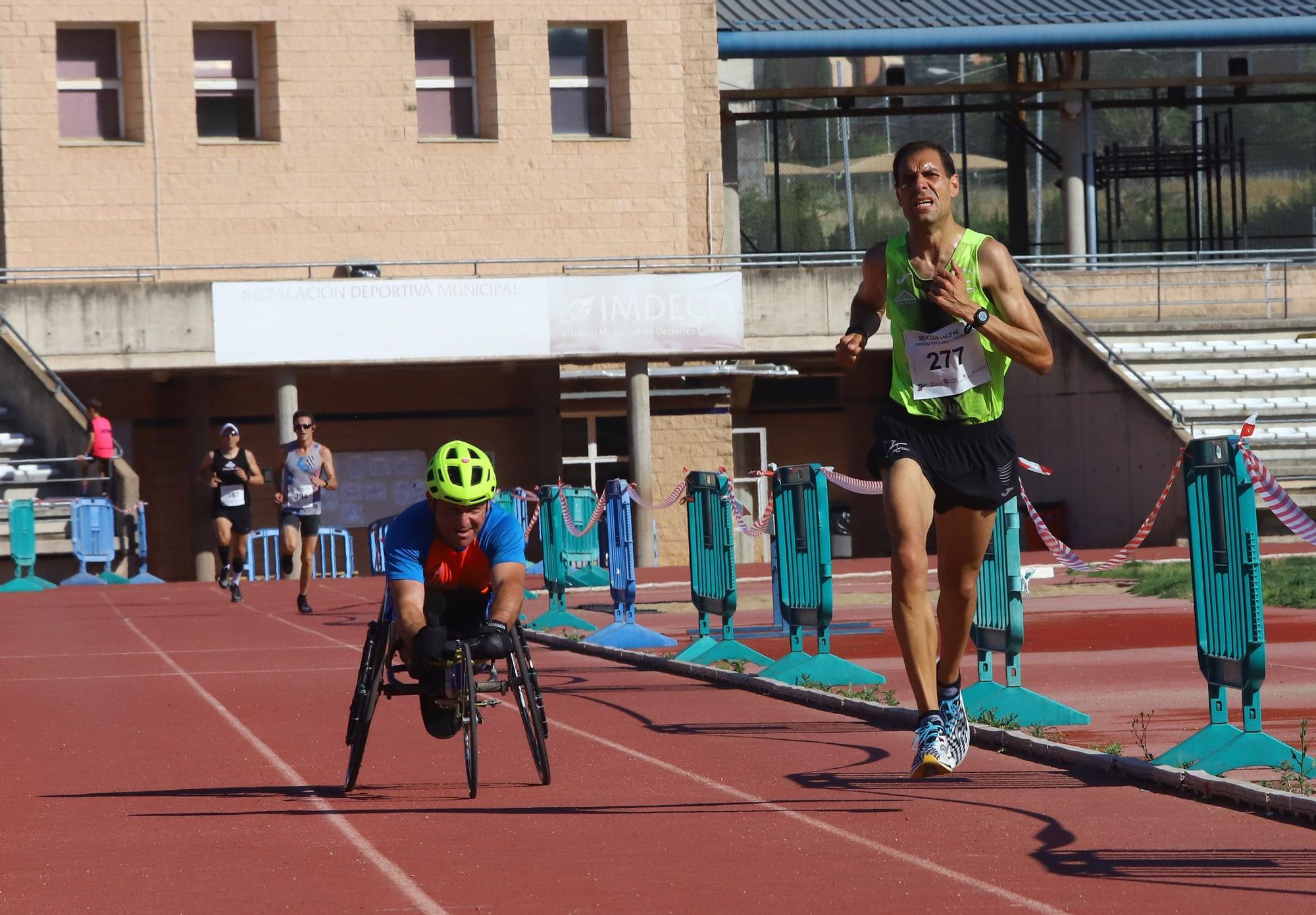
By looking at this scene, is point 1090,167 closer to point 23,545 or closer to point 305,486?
point 23,545

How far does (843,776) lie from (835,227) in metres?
34.8

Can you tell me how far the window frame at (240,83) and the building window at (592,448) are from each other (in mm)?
6923

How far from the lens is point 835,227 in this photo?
1693 inches

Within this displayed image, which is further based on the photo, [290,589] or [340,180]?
[340,180]

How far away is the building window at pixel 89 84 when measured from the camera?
33.9 meters

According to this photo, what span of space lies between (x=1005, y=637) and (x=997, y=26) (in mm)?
26998

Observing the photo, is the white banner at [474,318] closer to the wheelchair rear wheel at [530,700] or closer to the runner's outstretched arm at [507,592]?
the wheelchair rear wheel at [530,700]

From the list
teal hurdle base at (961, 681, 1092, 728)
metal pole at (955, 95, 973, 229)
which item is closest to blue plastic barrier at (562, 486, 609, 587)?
teal hurdle base at (961, 681, 1092, 728)

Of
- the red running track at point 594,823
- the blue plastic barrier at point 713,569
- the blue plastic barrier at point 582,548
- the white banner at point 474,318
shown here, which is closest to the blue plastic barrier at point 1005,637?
the red running track at point 594,823

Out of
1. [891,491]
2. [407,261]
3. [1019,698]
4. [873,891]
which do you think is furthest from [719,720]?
[407,261]

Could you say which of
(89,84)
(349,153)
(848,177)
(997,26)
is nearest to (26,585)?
(349,153)

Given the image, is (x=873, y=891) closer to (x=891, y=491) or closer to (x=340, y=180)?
(x=891, y=491)

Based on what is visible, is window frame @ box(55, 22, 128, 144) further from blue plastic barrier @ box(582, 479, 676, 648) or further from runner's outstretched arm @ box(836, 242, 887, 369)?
runner's outstretched arm @ box(836, 242, 887, 369)

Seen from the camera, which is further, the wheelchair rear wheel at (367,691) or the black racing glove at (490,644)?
the wheelchair rear wheel at (367,691)
